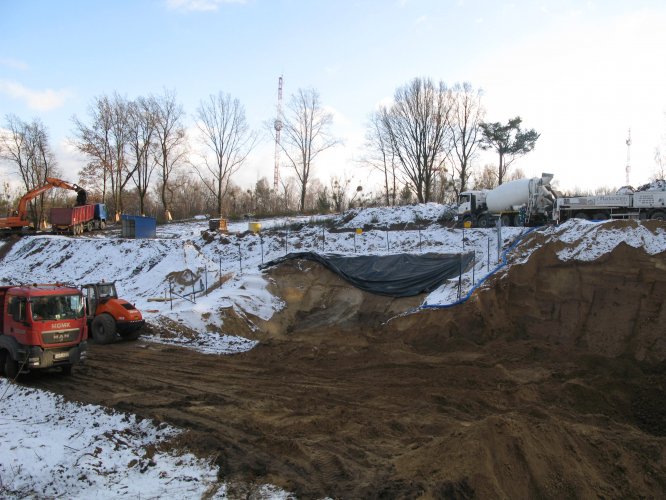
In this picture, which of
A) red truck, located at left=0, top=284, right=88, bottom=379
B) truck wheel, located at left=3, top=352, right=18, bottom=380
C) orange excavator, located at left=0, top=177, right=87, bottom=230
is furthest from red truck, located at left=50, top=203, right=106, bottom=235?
truck wheel, located at left=3, top=352, right=18, bottom=380

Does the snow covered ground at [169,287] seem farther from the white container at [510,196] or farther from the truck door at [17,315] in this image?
the white container at [510,196]

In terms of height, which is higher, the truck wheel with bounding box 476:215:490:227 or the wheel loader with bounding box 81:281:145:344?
the truck wheel with bounding box 476:215:490:227

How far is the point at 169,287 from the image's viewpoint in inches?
996

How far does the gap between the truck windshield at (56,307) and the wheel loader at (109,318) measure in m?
3.85

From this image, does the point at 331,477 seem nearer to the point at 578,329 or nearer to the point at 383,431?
the point at 383,431

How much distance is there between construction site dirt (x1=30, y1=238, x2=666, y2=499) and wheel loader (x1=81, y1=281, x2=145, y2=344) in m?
0.60

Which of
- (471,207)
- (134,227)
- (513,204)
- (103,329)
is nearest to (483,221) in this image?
(513,204)

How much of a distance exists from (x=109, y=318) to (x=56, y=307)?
4.44m

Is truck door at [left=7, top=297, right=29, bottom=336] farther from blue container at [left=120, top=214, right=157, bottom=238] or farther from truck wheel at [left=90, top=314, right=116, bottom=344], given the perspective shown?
blue container at [left=120, top=214, right=157, bottom=238]

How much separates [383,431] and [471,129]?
48728mm

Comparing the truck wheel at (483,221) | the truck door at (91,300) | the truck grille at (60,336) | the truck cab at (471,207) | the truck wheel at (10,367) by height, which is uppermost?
the truck cab at (471,207)

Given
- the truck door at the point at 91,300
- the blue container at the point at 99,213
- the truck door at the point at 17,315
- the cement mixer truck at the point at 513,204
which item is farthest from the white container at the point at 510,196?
the blue container at the point at 99,213

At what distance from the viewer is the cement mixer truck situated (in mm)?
30406

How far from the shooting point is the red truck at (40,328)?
1176 centimetres
